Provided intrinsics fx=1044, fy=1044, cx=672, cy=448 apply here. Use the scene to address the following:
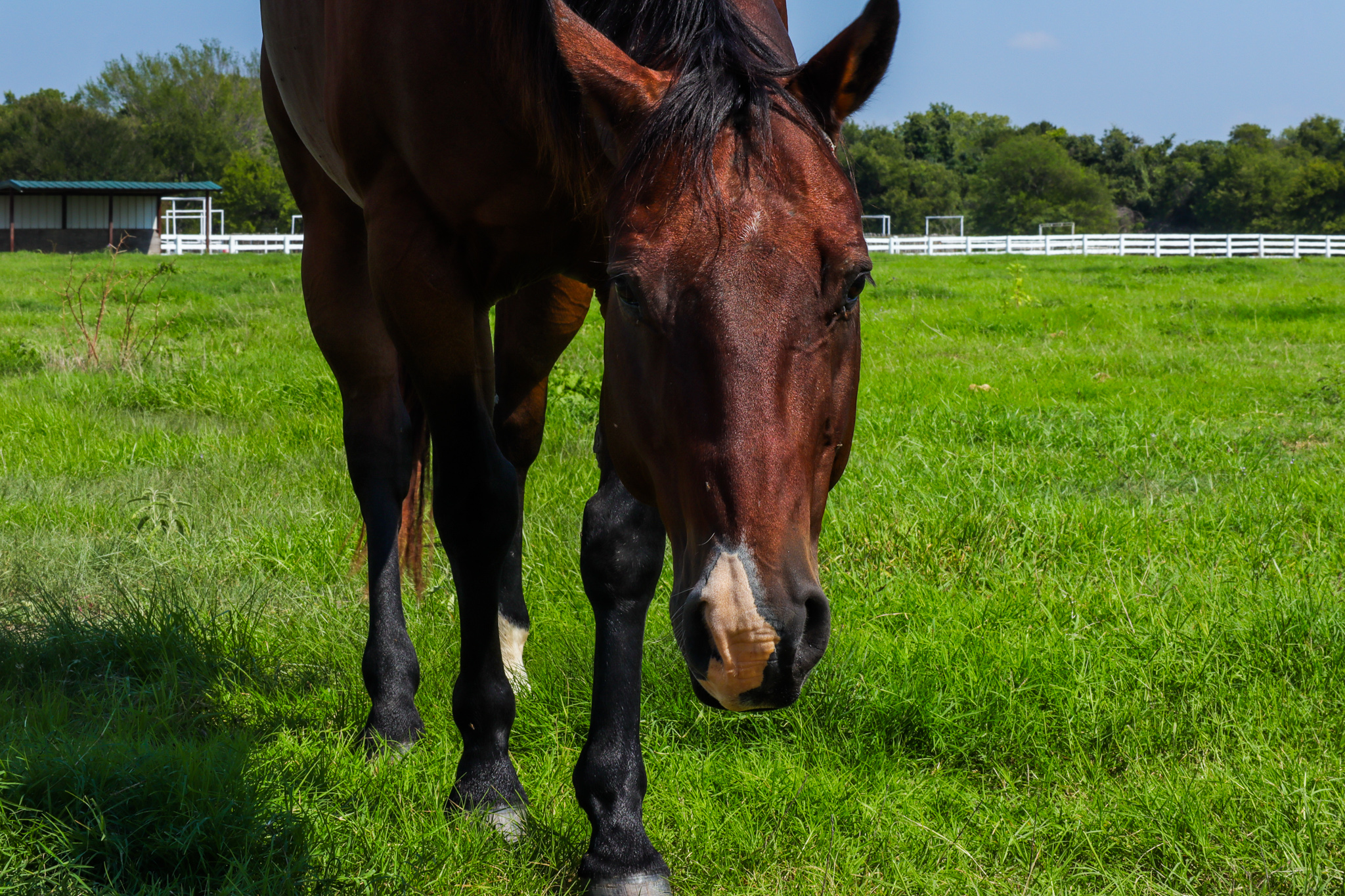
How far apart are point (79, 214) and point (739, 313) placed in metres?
44.1

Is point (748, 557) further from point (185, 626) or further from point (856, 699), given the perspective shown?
point (185, 626)

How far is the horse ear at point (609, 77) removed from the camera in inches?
63.9

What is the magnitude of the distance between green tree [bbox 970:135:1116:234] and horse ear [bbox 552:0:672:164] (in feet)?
231

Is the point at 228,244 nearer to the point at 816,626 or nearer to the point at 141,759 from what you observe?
the point at 141,759

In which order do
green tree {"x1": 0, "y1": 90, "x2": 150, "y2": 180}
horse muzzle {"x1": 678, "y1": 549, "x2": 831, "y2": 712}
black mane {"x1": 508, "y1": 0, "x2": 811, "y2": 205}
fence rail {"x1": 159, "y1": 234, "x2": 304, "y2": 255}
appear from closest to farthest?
1. horse muzzle {"x1": 678, "y1": 549, "x2": 831, "y2": 712}
2. black mane {"x1": 508, "y1": 0, "x2": 811, "y2": 205}
3. fence rail {"x1": 159, "y1": 234, "x2": 304, "y2": 255}
4. green tree {"x1": 0, "y1": 90, "x2": 150, "y2": 180}

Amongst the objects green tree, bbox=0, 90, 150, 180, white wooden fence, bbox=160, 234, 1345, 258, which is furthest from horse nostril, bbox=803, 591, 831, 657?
green tree, bbox=0, 90, 150, 180

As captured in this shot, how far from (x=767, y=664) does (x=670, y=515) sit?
0.33 metres

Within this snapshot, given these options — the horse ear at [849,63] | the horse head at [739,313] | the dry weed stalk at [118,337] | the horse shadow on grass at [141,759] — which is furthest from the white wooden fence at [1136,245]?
the horse head at [739,313]

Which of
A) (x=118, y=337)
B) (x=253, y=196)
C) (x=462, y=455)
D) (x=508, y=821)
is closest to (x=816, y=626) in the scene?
(x=508, y=821)

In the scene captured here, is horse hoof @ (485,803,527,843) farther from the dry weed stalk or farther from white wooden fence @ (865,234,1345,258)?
white wooden fence @ (865,234,1345,258)

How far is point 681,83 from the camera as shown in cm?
158

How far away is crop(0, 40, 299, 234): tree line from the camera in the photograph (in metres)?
50.1

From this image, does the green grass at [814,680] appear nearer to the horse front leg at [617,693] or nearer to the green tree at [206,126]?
the horse front leg at [617,693]

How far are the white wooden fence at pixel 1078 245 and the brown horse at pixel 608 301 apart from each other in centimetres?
3179
